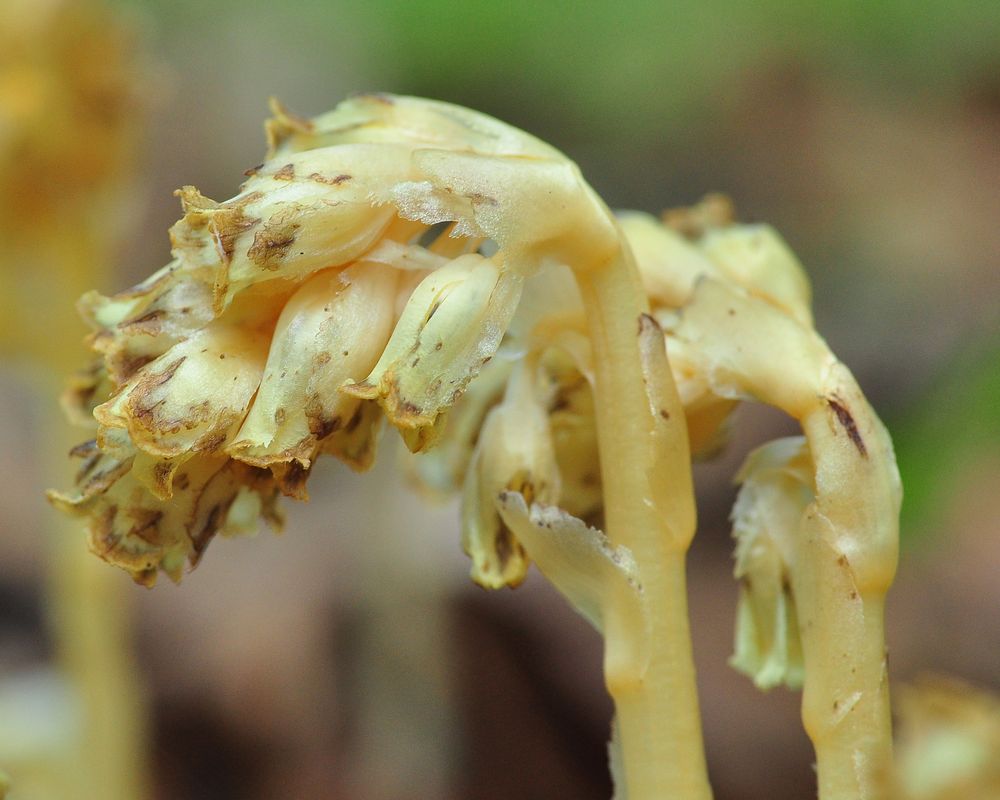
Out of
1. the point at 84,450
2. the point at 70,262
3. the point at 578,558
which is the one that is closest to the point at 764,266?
the point at 578,558

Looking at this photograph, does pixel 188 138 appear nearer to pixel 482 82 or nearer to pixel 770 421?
pixel 482 82

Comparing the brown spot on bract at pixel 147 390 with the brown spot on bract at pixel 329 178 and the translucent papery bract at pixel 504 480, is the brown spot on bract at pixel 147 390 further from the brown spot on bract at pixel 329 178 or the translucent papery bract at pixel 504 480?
the translucent papery bract at pixel 504 480

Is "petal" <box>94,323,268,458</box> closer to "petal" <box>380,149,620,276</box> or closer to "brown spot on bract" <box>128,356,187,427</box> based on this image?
"brown spot on bract" <box>128,356,187,427</box>

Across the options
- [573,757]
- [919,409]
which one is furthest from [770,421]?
[573,757]

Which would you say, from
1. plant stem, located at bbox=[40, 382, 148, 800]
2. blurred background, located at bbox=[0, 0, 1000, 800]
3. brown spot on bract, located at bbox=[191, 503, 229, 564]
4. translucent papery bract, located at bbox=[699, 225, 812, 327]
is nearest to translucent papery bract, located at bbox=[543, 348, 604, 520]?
translucent papery bract, located at bbox=[699, 225, 812, 327]

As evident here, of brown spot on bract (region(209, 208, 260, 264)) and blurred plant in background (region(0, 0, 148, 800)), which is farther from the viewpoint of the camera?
blurred plant in background (region(0, 0, 148, 800))

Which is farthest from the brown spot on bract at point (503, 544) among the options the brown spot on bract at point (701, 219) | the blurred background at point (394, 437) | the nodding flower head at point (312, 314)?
the blurred background at point (394, 437)
